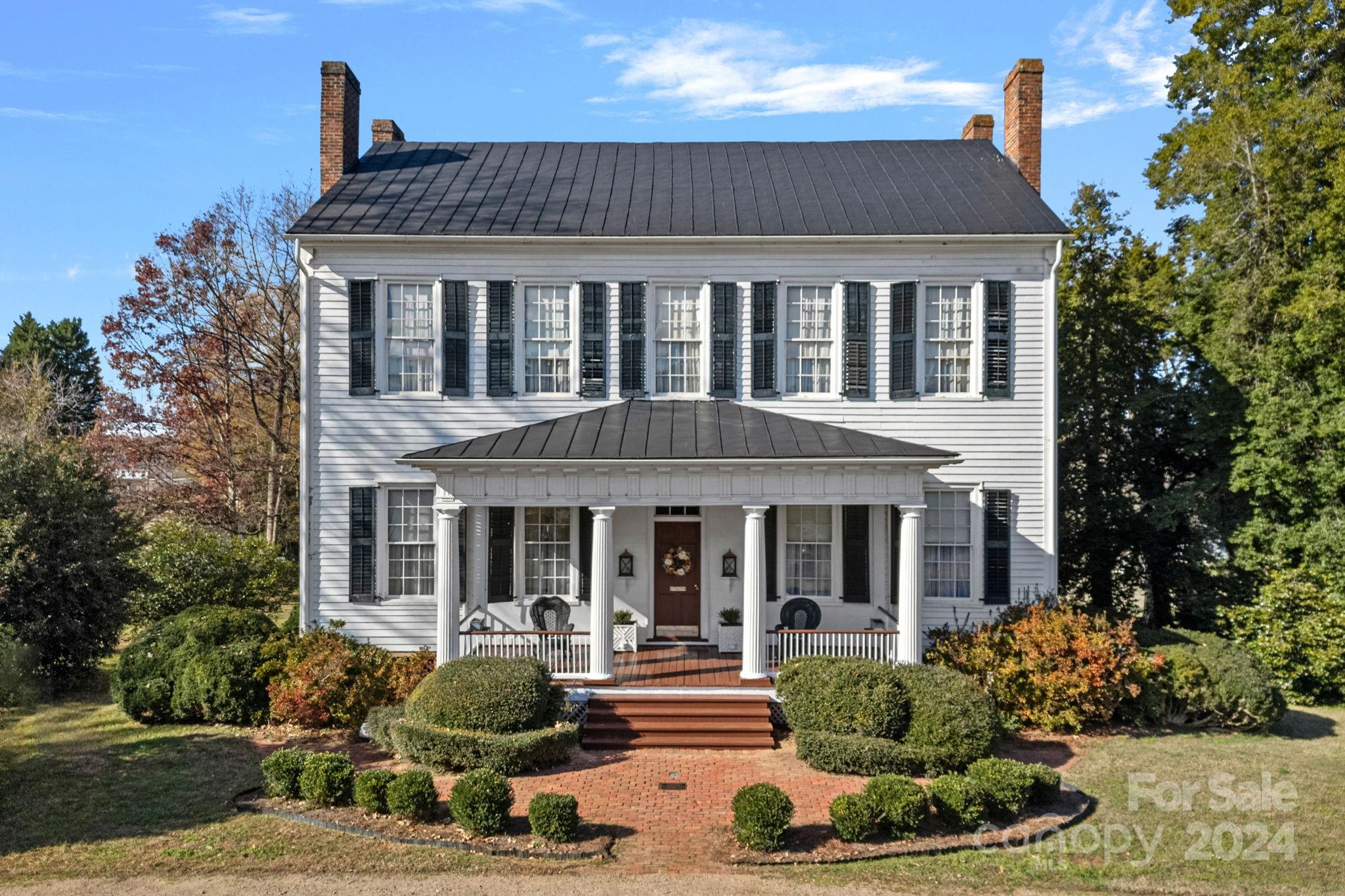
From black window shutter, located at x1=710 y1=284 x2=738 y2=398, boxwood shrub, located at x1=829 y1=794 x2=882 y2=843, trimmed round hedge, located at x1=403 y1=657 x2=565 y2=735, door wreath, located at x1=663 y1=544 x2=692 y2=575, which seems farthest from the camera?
door wreath, located at x1=663 y1=544 x2=692 y2=575

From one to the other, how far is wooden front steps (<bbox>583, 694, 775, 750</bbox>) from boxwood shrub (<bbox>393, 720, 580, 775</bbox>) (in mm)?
1345

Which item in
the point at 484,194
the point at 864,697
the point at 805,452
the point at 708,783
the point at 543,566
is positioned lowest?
the point at 708,783

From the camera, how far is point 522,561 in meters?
16.8

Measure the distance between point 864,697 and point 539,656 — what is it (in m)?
5.56

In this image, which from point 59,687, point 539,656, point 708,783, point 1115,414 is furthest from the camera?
point 1115,414

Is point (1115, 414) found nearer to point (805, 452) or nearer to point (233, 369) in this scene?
point (805, 452)

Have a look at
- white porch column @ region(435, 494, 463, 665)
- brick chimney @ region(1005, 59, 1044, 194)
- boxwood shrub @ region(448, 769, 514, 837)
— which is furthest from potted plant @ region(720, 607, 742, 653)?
brick chimney @ region(1005, 59, 1044, 194)

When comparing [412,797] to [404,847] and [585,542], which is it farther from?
[585,542]

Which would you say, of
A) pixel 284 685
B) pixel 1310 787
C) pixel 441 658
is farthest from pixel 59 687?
pixel 1310 787

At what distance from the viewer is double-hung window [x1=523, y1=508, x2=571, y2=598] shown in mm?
16797

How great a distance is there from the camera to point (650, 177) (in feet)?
63.0

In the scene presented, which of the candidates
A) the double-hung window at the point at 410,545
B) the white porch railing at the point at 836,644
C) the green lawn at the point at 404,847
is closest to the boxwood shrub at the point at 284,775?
the green lawn at the point at 404,847

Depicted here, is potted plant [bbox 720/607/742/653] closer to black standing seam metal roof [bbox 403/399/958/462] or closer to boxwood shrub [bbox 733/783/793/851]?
black standing seam metal roof [bbox 403/399/958/462]

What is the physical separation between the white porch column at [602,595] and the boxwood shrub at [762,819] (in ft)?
16.4
